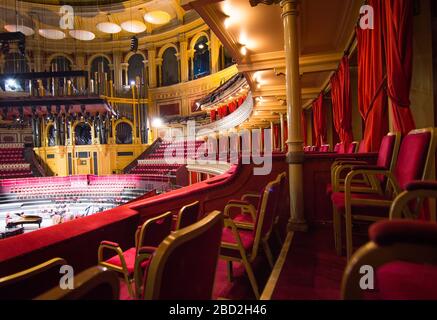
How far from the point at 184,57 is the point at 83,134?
8.39 metres

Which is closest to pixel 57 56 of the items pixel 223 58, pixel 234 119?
pixel 223 58

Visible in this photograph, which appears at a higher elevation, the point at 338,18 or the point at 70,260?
the point at 338,18

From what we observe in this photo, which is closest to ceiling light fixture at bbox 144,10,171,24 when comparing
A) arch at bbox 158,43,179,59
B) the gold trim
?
arch at bbox 158,43,179,59

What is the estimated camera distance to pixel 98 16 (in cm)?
1630

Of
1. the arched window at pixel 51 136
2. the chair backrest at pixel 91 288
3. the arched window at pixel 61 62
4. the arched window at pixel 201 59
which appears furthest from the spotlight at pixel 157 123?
the chair backrest at pixel 91 288

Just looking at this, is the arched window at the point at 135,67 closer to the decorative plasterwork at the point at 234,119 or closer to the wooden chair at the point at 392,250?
the decorative plasterwork at the point at 234,119

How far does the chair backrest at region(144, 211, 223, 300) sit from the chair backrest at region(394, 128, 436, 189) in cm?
119

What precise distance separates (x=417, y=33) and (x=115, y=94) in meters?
17.3

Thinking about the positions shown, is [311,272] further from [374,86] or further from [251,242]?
[374,86]

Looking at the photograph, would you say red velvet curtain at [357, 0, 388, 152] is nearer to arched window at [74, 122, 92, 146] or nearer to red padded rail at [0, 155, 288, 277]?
red padded rail at [0, 155, 288, 277]

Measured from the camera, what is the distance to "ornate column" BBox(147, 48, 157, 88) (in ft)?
58.2

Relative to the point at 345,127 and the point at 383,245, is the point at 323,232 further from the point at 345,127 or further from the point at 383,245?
the point at 345,127

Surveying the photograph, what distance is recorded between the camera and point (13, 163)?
14359 mm
